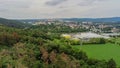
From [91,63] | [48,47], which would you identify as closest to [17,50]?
[48,47]

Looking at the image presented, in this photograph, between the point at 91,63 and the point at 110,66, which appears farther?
the point at 91,63

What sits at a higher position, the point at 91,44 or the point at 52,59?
the point at 52,59

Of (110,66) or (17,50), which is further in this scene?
(17,50)

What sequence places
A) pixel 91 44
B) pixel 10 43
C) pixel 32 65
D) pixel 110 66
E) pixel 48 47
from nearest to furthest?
1. pixel 32 65
2. pixel 110 66
3. pixel 48 47
4. pixel 10 43
5. pixel 91 44

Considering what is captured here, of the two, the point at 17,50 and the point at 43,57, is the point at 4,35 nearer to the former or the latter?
the point at 17,50

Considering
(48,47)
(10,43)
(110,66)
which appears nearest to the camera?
(110,66)

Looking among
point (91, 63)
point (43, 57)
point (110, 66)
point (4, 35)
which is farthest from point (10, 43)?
point (110, 66)

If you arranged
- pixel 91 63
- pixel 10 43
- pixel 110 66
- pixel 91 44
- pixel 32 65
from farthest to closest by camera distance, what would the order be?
pixel 91 44
pixel 10 43
pixel 91 63
pixel 110 66
pixel 32 65

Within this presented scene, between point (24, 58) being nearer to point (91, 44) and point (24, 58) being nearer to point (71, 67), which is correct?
point (71, 67)

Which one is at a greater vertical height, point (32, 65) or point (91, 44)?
point (32, 65)
